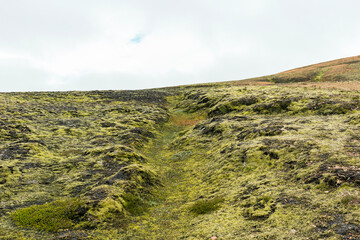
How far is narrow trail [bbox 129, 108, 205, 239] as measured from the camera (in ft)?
39.5

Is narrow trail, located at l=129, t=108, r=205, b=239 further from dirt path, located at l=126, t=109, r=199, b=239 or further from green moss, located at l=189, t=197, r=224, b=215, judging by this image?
green moss, located at l=189, t=197, r=224, b=215

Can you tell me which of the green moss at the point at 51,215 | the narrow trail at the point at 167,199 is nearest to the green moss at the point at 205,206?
the narrow trail at the point at 167,199

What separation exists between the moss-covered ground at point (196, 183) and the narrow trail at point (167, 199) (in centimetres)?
8

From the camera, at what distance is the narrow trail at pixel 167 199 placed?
39.5 feet

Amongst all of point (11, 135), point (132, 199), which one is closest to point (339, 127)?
point (132, 199)

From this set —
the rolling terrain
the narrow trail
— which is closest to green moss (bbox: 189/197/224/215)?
the rolling terrain

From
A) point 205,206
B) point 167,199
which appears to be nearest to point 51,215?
point 167,199

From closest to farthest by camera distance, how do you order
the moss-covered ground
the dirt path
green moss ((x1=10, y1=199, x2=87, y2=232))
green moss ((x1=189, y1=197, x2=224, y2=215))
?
1. the moss-covered ground
2. green moss ((x1=10, y1=199, x2=87, y2=232))
3. the dirt path
4. green moss ((x1=189, y1=197, x2=224, y2=215))

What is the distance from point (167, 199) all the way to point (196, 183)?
2.75m

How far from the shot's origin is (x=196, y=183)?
17.5 metres

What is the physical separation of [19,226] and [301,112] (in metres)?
29.4

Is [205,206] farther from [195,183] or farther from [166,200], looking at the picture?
[195,183]

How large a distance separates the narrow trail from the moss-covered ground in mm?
84

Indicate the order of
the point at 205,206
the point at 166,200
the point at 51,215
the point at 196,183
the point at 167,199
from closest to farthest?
the point at 51,215 → the point at 205,206 → the point at 166,200 → the point at 167,199 → the point at 196,183
